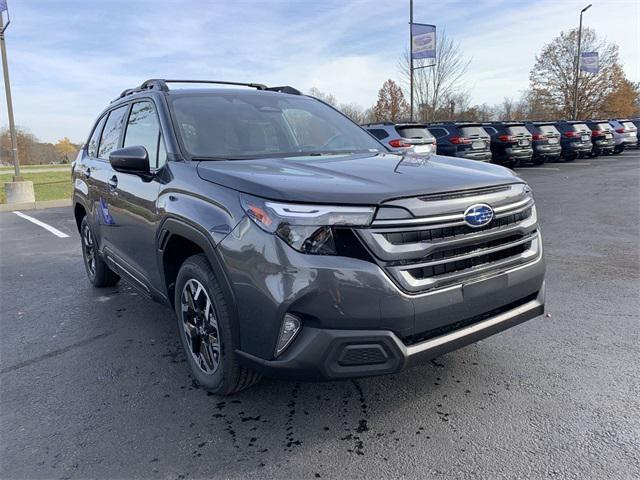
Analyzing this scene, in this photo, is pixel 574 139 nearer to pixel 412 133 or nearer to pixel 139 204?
pixel 412 133

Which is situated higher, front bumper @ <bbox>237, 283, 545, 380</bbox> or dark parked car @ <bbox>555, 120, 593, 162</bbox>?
dark parked car @ <bbox>555, 120, 593, 162</bbox>

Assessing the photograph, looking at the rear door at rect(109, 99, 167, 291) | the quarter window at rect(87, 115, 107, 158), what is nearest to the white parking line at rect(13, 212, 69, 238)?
the quarter window at rect(87, 115, 107, 158)

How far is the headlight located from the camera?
2227 millimetres

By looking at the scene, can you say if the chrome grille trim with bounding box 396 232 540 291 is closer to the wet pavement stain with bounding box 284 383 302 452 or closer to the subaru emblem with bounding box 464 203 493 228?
the subaru emblem with bounding box 464 203 493 228

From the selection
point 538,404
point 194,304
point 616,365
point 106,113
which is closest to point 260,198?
point 194,304

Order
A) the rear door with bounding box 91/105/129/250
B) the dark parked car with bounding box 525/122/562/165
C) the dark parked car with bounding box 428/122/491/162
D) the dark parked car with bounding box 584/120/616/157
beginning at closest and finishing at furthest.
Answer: the rear door with bounding box 91/105/129/250, the dark parked car with bounding box 428/122/491/162, the dark parked car with bounding box 525/122/562/165, the dark parked car with bounding box 584/120/616/157

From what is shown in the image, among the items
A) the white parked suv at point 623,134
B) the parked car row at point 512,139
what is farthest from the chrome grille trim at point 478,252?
the white parked suv at point 623,134

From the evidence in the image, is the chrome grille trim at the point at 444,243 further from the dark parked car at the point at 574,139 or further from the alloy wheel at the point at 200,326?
the dark parked car at the point at 574,139

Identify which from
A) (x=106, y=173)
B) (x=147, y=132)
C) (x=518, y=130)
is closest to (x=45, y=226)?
(x=106, y=173)

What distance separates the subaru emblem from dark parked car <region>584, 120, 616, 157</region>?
82.7 feet

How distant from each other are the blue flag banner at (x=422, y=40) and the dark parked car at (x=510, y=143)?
14.3 feet

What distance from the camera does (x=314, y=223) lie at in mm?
2223

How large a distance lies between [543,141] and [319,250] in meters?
20.8

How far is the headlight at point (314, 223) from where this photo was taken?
223cm
